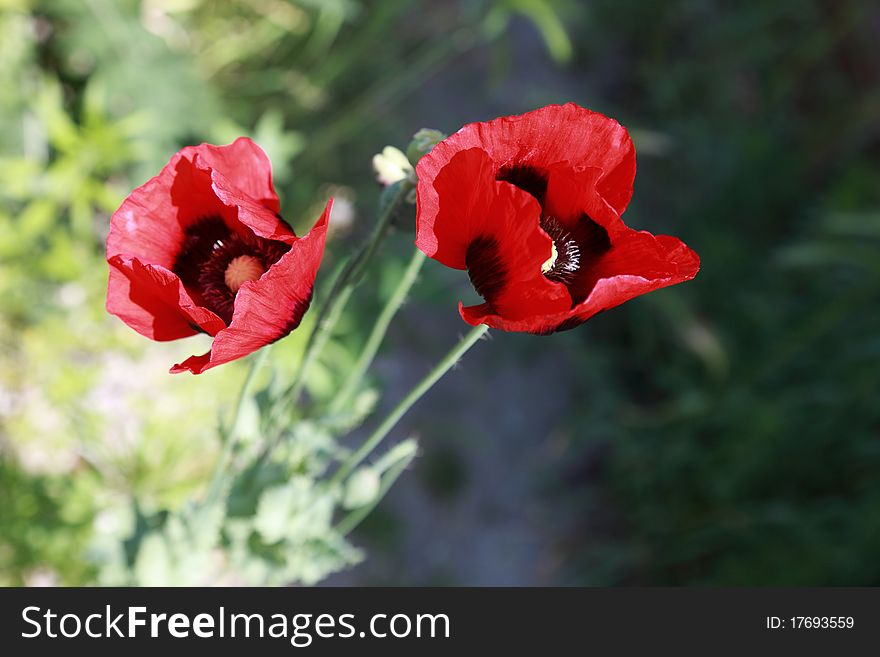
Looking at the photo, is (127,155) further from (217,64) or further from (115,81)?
(217,64)

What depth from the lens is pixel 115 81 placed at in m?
1.71

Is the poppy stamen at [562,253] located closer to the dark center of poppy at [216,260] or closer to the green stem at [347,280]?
the green stem at [347,280]

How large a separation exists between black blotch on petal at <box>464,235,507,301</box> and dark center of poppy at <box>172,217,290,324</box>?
0.64ft

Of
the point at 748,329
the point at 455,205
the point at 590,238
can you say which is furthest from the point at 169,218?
the point at 748,329

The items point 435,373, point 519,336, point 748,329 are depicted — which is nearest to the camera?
point 435,373

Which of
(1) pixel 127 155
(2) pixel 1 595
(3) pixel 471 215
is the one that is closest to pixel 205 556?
(2) pixel 1 595

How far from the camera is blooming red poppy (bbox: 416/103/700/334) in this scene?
56 centimetres

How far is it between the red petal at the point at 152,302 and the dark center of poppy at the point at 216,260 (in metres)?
0.05

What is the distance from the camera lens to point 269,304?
1.92ft

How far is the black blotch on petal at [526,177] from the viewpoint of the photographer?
0.62 m

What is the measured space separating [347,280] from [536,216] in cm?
22

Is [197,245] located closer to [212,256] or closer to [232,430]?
[212,256]

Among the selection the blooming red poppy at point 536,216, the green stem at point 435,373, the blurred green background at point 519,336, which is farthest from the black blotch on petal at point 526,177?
the blurred green background at point 519,336

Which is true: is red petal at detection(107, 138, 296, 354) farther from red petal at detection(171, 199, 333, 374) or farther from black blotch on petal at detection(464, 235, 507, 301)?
black blotch on petal at detection(464, 235, 507, 301)
